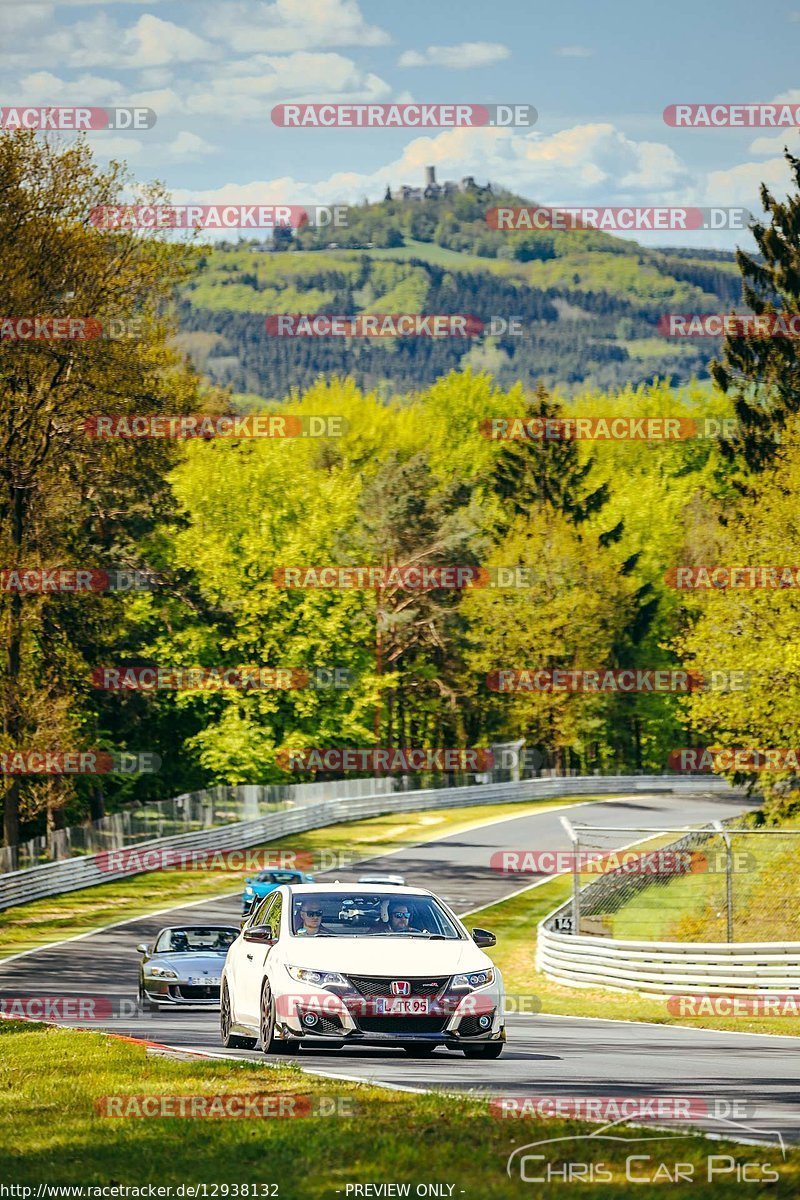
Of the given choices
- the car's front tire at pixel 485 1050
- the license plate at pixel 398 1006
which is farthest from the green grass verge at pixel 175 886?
the license plate at pixel 398 1006

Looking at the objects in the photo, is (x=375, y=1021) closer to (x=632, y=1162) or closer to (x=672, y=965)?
(x=632, y=1162)

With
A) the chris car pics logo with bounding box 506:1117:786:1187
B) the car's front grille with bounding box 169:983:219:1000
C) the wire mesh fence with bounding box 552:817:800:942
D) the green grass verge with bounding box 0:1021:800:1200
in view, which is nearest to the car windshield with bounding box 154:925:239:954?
the car's front grille with bounding box 169:983:219:1000

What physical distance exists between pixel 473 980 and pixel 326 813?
164ft

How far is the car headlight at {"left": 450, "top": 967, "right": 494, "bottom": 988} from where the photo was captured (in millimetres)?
13086

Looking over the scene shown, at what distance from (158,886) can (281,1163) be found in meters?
41.4

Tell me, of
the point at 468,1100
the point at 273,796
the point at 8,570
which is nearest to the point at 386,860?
the point at 273,796

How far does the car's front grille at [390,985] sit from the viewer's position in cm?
1295

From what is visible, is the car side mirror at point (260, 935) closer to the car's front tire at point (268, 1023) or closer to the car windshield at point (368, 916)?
the car windshield at point (368, 916)

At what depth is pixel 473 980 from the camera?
518 inches

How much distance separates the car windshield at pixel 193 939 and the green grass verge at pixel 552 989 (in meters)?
4.84

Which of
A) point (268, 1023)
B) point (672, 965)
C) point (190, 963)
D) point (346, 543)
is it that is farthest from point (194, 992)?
point (346, 543)

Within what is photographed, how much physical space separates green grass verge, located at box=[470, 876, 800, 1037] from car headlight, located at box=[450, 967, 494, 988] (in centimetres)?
795

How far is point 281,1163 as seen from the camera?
828 centimetres

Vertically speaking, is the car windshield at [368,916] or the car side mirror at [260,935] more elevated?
the car windshield at [368,916]
